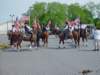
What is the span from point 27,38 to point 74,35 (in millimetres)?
3891

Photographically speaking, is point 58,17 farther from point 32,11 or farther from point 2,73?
point 2,73

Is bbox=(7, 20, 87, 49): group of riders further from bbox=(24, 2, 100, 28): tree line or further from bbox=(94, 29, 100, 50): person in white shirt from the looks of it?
bbox=(24, 2, 100, 28): tree line

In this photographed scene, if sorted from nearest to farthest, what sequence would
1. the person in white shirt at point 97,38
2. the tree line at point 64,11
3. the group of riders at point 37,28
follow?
the person in white shirt at point 97,38 → the group of riders at point 37,28 → the tree line at point 64,11

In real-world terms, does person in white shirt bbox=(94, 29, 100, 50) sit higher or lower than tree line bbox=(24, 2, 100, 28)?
lower

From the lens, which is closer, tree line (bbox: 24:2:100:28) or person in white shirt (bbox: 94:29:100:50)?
person in white shirt (bbox: 94:29:100:50)

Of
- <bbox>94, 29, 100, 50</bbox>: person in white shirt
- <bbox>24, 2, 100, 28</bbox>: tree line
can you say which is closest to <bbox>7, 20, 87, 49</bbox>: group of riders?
<bbox>94, 29, 100, 50</bbox>: person in white shirt

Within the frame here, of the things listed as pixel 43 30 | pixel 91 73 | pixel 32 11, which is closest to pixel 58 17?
pixel 32 11

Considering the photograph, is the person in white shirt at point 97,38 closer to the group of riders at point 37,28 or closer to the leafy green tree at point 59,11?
the group of riders at point 37,28

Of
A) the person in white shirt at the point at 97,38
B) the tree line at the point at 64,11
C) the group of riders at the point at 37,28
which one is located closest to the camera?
the person in white shirt at the point at 97,38

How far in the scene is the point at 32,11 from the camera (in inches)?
5113

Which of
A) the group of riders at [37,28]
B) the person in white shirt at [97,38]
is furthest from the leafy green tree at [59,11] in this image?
the person in white shirt at [97,38]

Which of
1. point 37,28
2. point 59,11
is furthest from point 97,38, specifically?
point 59,11

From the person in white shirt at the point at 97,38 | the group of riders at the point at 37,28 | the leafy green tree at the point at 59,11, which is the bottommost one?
the person in white shirt at the point at 97,38

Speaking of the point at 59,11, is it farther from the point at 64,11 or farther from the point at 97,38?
the point at 97,38
